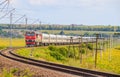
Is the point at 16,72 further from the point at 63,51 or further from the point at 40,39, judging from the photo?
the point at 40,39

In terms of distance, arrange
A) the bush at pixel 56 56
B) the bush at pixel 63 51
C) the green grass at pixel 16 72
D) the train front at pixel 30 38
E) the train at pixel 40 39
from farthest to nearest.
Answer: the train at pixel 40 39 < the train front at pixel 30 38 < the bush at pixel 63 51 < the bush at pixel 56 56 < the green grass at pixel 16 72

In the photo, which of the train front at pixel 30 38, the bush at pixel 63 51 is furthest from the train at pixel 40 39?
the bush at pixel 63 51

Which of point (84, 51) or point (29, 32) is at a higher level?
point (29, 32)

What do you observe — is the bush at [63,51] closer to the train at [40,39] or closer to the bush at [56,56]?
the train at [40,39]

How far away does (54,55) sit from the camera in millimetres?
60719

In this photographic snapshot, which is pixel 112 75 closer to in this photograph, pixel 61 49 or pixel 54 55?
pixel 54 55

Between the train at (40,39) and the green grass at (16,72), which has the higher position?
the green grass at (16,72)

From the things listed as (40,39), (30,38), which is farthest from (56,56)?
(40,39)

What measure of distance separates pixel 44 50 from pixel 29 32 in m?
11.2

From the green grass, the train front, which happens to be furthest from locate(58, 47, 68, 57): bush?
the green grass

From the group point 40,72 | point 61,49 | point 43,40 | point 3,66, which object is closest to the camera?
point 40,72

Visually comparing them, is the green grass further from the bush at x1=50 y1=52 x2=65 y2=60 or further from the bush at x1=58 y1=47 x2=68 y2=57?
the bush at x1=58 y1=47 x2=68 y2=57

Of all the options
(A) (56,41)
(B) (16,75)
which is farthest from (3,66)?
(A) (56,41)

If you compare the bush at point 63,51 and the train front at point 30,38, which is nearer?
the bush at point 63,51
